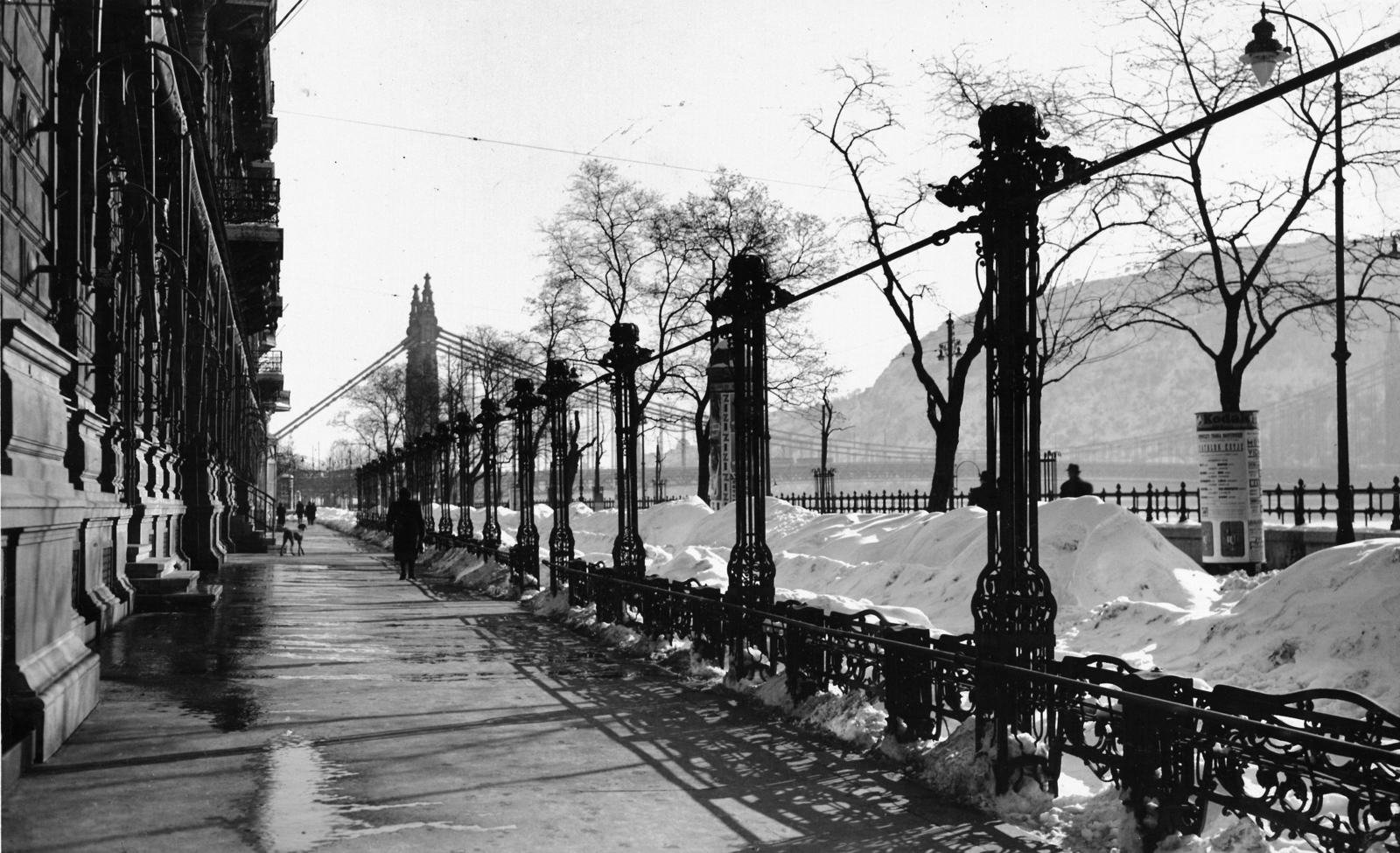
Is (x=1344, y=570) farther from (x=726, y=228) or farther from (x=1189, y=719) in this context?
(x=726, y=228)

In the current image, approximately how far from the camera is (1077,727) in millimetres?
6914

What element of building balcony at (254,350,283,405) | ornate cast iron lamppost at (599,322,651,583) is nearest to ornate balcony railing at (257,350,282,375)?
building balcony at (254,350,283,405)

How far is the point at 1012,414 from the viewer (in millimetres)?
7676

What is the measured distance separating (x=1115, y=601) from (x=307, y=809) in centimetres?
1312

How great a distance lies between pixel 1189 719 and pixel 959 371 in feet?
90.2

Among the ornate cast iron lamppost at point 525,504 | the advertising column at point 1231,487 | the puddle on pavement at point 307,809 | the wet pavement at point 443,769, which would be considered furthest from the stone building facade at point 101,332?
the advertising column at point 1231,487

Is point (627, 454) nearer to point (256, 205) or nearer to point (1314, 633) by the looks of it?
point (1314, 633)

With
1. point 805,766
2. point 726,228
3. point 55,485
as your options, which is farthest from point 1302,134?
point 55,485

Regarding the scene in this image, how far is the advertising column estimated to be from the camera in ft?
63.5

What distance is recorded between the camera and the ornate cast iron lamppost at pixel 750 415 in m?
12.0

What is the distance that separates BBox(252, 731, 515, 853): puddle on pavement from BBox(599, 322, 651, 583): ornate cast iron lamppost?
8672 mm

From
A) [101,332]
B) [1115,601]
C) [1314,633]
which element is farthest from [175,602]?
[1314,633]

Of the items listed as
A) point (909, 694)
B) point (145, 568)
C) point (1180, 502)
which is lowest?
point (909, 694)

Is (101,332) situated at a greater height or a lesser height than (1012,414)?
greater
